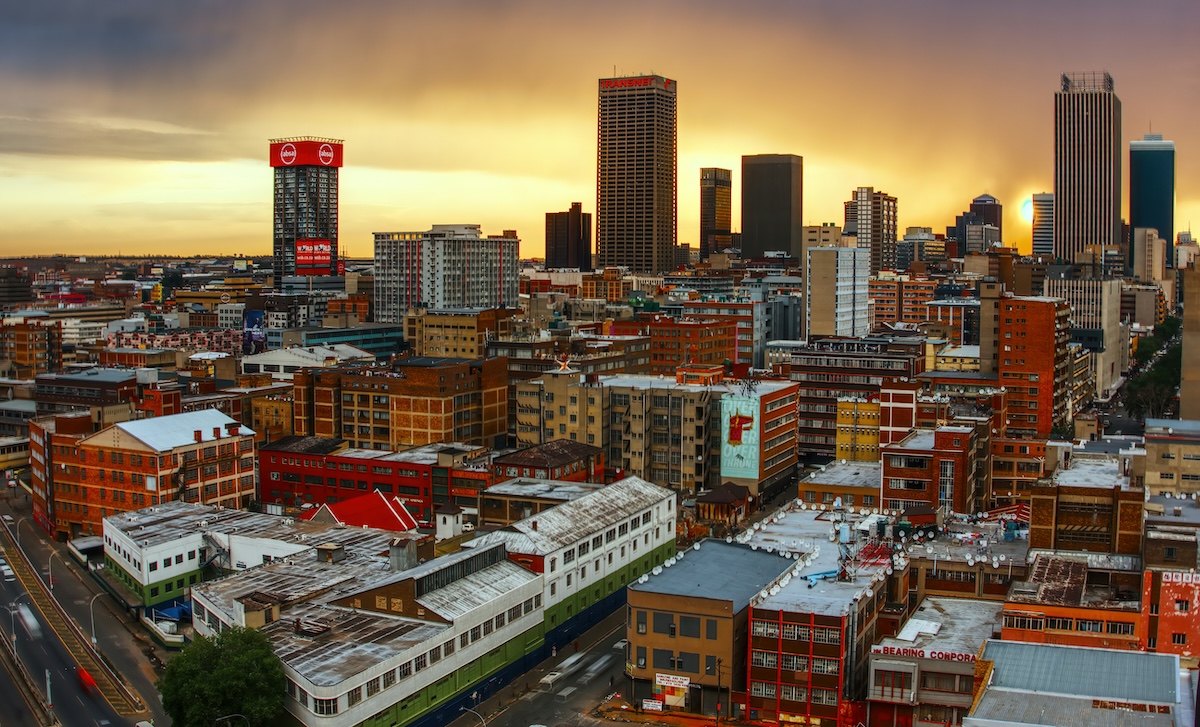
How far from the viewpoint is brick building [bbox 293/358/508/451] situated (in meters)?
115

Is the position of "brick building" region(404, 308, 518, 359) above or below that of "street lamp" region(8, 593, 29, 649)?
above

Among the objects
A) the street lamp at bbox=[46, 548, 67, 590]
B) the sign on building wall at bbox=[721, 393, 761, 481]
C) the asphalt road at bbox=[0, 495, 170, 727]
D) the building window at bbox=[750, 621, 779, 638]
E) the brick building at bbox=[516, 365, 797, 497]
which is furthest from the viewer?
the brick building at bbox=[516, 365, 797, 497]

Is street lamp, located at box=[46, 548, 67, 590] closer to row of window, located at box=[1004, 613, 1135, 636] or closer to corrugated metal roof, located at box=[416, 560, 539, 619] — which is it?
corrugated metal roof, located at box=[416, 560, 539, 619]

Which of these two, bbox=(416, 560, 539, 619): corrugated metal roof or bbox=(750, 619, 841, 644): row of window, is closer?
bbox=(750, 619, 841, 644): row of window

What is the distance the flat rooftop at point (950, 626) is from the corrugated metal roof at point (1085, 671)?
196 inches

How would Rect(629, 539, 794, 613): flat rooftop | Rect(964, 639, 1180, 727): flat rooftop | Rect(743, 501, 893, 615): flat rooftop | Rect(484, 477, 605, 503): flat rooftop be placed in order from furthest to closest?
Rect(484, 477, 605, 503): flat rooftop, Rect(629, 539, 794, 613): flat rooftop, Rect(743, 501, 893, 615): flat rooftop, Rect(964, 639, 1180, 727): flat rooftop

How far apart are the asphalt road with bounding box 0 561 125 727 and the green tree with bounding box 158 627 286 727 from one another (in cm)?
877

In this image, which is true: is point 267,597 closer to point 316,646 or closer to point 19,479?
point 316,646

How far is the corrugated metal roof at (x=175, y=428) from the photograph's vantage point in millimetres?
92375

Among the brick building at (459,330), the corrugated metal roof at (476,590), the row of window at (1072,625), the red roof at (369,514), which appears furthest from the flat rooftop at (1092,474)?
the brick building at (459,330)

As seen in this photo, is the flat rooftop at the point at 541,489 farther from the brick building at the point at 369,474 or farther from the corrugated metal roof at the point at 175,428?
the corrugated metal roof at the point at 175,428

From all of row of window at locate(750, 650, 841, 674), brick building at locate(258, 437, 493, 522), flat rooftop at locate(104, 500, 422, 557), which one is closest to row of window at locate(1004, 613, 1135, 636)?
row of window at locate(750, 650, 841, 674)

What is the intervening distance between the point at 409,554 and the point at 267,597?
786cm

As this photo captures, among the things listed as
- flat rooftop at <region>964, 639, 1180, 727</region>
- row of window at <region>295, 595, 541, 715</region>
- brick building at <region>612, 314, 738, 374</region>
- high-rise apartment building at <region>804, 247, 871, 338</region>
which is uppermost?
high-rise apartment building at <region>804, 247, 871, 338</region>
